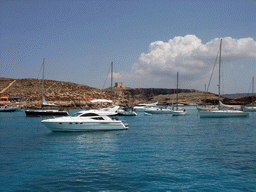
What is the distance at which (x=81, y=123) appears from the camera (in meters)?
29.6

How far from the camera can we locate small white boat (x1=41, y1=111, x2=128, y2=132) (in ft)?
96.2

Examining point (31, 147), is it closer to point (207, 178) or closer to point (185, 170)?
point (185, 170)

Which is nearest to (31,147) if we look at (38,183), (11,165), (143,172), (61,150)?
(61,150)

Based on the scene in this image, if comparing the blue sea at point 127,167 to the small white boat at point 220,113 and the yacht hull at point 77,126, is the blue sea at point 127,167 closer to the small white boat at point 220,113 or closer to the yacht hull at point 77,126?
the yacht hull at point 77,126

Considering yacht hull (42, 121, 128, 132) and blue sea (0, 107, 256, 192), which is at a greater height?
yacht hull (42, 121, 128, 132)

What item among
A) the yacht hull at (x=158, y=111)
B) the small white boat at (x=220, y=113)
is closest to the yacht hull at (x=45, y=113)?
the yacht hull at (x=158, y=111)

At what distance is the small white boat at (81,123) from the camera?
96.2ft

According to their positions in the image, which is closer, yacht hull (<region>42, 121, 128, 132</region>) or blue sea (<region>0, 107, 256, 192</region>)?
blue sea (<region>0, 107, 256, 192</region>)

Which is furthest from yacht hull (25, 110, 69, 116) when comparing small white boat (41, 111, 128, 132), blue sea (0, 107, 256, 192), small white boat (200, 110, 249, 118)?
blue sea (0, 107, 256, 192)

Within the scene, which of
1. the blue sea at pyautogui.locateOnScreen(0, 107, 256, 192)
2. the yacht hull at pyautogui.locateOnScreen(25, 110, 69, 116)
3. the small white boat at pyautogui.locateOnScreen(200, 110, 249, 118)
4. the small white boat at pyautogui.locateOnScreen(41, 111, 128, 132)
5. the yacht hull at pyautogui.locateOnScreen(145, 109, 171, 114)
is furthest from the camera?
the yacht hull at pyautogui.locateOnScreen(145, 109, 171, 114)

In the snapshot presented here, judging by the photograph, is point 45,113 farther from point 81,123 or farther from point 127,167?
point 127,167

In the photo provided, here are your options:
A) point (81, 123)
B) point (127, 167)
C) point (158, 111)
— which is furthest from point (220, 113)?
point (127, 167)

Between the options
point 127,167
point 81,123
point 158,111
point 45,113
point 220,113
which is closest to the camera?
point 127,167

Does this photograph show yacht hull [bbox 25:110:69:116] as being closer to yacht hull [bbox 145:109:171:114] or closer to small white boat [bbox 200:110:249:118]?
yacht hull [bbox 145:109:171:114]
